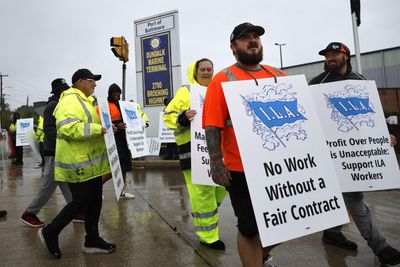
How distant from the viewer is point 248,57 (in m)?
2.53

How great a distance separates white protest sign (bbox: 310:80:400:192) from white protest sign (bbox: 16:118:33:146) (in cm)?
1202

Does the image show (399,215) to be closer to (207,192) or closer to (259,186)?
(207,192)

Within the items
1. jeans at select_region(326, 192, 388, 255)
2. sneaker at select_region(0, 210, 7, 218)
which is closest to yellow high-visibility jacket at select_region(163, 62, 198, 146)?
jeans at select_region(326, 192, 388, 255)

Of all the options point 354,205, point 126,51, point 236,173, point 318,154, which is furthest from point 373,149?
point 126,51

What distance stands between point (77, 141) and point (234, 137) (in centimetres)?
175

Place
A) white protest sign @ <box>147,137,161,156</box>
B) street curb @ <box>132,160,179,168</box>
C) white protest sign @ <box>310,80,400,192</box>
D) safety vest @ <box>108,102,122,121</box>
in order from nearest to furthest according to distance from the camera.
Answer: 1. white protest sign @ <box>310,80,400,192</box>
2. safety vest @ <box>108,102,122,121</box>
3. street curb @ <box>132,160,179,168</box>
4. white protest sign @ <box>147,137,161,156</box>

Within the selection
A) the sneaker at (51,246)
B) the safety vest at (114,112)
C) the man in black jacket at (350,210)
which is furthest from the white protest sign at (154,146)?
the man in black jacket at (350,210)

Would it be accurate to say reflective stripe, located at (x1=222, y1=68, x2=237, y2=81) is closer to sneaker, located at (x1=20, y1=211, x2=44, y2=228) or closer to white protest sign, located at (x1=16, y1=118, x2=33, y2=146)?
sneaker, located at (x1=20, y1=211, x2=44, y2=228)

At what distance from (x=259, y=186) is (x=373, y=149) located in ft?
5.39

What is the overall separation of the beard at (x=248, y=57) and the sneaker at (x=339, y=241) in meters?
2.02

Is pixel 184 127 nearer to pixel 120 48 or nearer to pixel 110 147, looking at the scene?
pixel 110 147

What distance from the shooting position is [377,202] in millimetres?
5191

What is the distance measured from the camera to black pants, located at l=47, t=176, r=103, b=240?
11.1 feet

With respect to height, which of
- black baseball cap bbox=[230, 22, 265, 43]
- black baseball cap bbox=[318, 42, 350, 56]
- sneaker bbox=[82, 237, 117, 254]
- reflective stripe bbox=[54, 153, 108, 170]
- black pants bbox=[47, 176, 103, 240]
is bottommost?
sneaker bbox=[82, 237, 117, 254]
